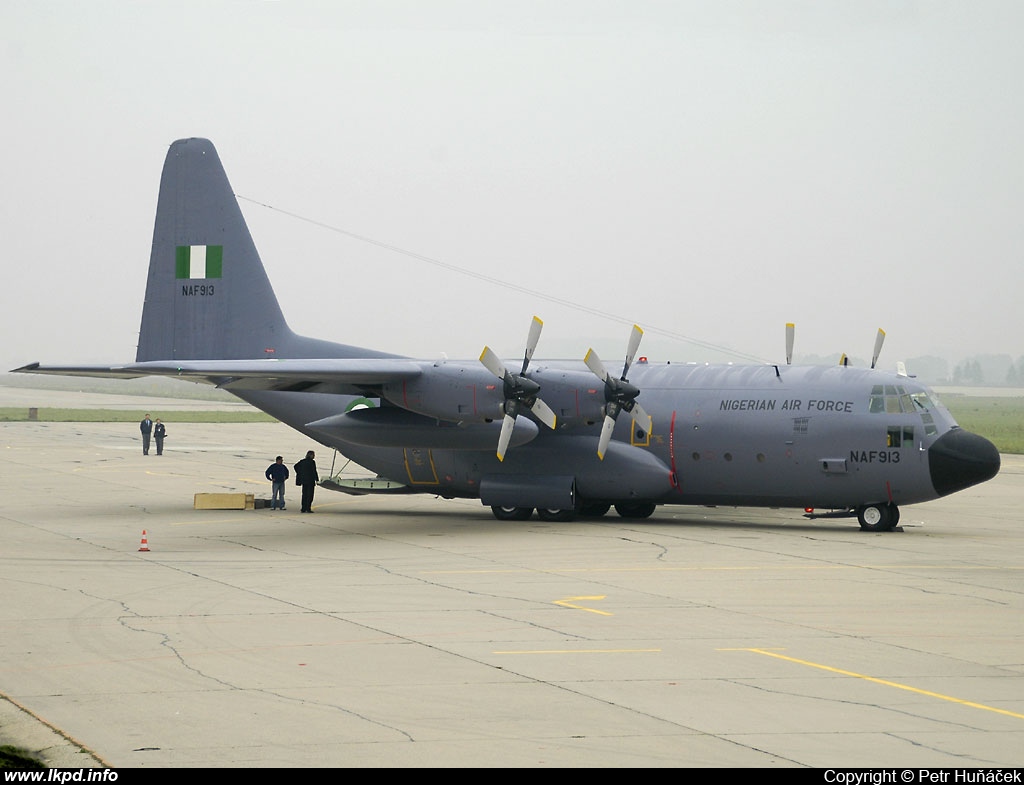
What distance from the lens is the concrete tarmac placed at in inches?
394

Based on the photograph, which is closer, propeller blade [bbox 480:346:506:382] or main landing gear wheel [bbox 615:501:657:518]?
propeller blade [bbox 480:346:506:382]

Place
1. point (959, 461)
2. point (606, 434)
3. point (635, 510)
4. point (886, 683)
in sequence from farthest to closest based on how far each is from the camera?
point (635, 510) → point (606, 434) → point (959, 461) → point (886, 683)

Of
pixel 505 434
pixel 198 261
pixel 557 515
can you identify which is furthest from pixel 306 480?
pixel 505 434

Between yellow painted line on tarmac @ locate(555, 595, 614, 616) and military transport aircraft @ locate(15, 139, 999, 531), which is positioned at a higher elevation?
military transport aircraft @ locate(15, 139, 999, 531)

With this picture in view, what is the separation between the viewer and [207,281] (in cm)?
3188

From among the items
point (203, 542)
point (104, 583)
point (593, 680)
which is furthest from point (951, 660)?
point (203, 542)

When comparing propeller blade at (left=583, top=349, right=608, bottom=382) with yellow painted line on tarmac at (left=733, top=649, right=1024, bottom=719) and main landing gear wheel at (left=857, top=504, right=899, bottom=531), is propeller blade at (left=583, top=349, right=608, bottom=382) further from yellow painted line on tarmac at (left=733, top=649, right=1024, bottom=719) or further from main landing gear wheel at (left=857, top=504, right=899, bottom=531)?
yellow painted line on tarmac at (left=733, top=649, right=1024, bottom=719)

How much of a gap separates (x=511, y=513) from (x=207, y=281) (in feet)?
34.6

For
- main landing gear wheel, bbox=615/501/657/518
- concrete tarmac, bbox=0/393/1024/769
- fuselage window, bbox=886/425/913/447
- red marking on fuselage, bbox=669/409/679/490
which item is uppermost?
fuselage window, bbox=886/425/913/447

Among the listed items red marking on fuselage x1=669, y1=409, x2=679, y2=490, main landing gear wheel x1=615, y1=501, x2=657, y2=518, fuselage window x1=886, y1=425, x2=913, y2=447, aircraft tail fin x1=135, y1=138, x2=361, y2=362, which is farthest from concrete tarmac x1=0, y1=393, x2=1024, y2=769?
aircraft tail fin x1=135, y1=138, x2=361, y2=362

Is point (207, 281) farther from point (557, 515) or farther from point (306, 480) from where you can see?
point (557, 515)

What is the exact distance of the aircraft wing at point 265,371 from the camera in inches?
968

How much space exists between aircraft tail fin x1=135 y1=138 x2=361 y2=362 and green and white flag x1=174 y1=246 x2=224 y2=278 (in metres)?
0.03

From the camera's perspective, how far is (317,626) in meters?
15.3
